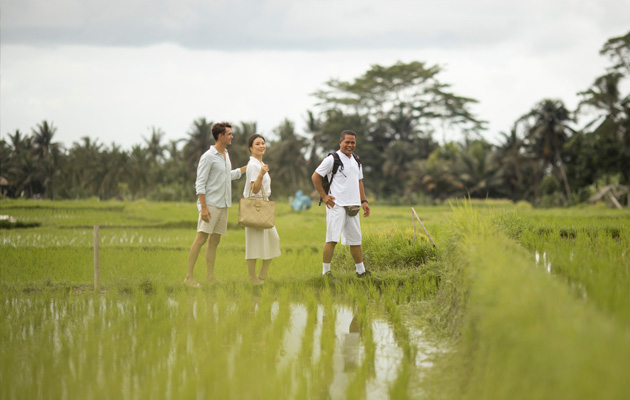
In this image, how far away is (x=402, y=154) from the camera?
33188mm

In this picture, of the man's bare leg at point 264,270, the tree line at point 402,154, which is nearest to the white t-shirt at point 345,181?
the man's bare leg at point 264,270

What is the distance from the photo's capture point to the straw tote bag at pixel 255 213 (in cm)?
521

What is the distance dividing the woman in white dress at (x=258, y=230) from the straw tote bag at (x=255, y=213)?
4.3 inches

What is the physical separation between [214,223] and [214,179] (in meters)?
0.41

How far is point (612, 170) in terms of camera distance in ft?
73.8

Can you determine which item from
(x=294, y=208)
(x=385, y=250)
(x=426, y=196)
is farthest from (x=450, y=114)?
(x=385, y=250)

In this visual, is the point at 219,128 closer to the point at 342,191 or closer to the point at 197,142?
the point at 342,191

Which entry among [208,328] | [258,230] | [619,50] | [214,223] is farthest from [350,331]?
[619,50]

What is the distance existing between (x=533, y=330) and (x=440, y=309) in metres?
2.33

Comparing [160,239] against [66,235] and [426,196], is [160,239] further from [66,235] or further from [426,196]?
[426,196]

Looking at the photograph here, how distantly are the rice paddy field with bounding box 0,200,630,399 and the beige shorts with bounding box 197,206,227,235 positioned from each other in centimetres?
52

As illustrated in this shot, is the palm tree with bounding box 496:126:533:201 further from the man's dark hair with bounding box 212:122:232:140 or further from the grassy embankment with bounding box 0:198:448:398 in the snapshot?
the man's dark hair with bounding box 212:122:232:140

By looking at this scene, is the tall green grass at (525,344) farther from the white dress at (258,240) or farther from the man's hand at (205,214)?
the man's hand at (205,214)

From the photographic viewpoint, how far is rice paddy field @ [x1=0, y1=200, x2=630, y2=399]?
2014mm
